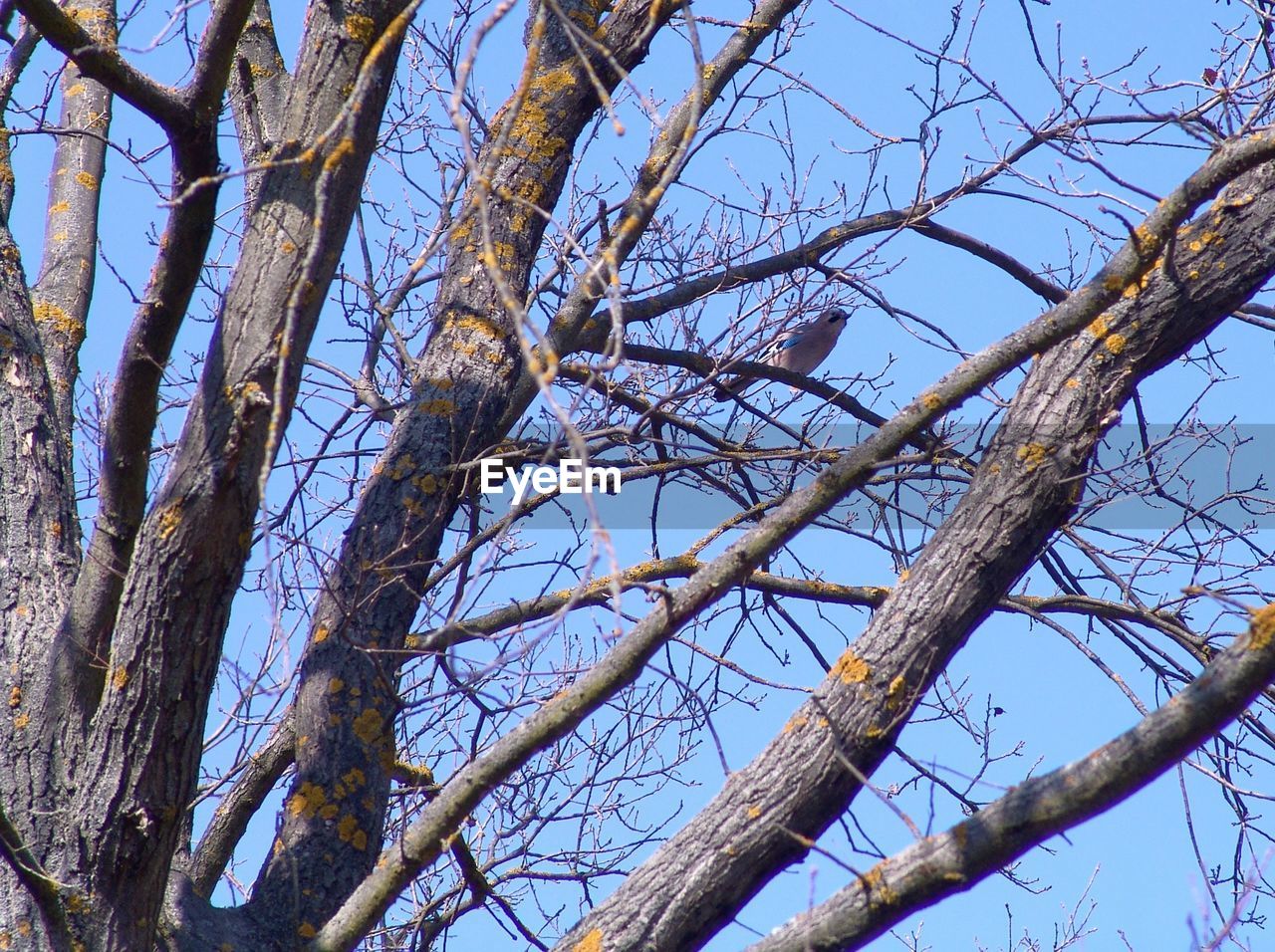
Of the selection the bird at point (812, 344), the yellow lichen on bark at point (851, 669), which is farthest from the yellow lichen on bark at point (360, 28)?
the bird at point (812, 344)

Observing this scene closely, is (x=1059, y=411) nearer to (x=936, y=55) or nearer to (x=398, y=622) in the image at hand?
(x=398, y=622)

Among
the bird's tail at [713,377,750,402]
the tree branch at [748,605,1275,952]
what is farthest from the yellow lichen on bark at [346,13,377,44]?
the bird's tail at [713,377,750,402]

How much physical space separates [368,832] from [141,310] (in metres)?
1.30

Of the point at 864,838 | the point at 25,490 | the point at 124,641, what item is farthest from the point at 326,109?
the point at 864,838

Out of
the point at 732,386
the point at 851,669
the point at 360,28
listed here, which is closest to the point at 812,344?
the point at 732,386

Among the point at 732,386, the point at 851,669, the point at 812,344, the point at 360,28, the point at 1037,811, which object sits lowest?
the point at 1037,811

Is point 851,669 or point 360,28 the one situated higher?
point 360,28

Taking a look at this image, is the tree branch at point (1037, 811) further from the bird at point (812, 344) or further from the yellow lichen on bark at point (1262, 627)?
the bird at point (812, 344)

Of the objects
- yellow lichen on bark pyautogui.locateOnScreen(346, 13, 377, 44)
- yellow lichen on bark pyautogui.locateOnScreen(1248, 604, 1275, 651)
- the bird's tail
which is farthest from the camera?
the bird's tail

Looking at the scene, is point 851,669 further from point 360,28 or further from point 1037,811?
point 360,28

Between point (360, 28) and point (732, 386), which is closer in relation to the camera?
point (360, 28)

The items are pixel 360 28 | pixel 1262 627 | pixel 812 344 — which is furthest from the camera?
pixel 812 344

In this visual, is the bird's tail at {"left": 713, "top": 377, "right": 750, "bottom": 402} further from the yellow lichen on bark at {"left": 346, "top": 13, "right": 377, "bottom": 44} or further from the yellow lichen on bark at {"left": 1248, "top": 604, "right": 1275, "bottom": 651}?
the yellow lichen on bark at {"left": 1248, "top": 604, "right": 1275, "bottom": 651}

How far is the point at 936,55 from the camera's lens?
160 inches
